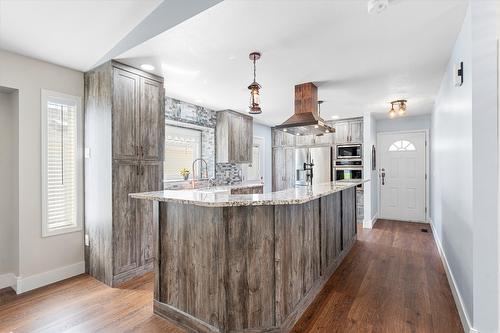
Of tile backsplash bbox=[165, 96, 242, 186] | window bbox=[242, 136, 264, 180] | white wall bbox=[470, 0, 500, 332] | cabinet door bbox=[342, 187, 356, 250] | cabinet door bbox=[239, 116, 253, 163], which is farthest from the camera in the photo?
window bbox=[242, 136, 264, 180]

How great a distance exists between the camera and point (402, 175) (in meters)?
5.97

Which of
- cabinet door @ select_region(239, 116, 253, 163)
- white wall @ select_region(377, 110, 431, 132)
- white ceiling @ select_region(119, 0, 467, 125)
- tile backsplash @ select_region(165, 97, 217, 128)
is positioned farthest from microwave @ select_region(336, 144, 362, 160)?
tile backsplash @ select_region(165, 97, 217, 128)

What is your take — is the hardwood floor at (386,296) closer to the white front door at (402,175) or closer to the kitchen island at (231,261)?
the kitchen island at (231,261)

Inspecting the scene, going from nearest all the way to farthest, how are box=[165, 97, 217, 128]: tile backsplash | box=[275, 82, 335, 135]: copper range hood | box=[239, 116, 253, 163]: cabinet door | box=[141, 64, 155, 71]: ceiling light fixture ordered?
box=[141, 64, 155, 71]: ceiling light fixture
box=[275, 82, 335, 135]: copper range hood
box=[165, 97, 217, 128]: tile backsplash
box=[239, 116, 253, 163]: cabinet door

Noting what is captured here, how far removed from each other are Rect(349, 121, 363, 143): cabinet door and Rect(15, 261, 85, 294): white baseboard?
5.37m

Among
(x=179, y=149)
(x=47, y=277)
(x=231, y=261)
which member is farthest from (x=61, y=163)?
(x=231, y=261)

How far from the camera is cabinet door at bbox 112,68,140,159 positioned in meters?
2.78

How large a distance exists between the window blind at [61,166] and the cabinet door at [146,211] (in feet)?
2.57

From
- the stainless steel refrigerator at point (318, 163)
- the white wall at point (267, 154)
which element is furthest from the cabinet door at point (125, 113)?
the white wall at point (267, 154)

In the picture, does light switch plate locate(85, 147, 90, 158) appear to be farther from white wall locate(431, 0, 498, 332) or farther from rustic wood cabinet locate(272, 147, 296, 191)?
rustic wood cabinet locate(272, 147, 296, 191)

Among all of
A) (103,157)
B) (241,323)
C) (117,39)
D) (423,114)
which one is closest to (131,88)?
(117,39)

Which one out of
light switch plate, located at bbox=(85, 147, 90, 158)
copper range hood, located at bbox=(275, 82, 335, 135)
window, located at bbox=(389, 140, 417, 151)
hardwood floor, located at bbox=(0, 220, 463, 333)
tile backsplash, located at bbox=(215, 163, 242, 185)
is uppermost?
copper range hood, located at bbox=(275, 82, 335, 135)

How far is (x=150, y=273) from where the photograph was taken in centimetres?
311

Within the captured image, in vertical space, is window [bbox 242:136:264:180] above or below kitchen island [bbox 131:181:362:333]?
above
